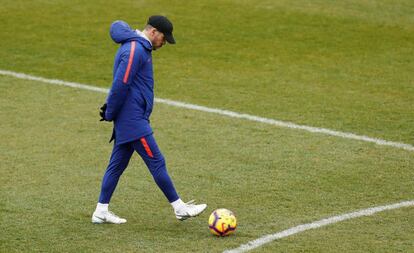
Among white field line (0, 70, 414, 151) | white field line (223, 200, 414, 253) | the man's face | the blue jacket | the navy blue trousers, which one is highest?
the man's face

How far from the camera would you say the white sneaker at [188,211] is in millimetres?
8547

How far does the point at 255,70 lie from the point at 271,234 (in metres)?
7.16

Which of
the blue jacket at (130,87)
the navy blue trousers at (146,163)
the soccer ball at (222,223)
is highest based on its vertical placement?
the blue jacket at (130,87)

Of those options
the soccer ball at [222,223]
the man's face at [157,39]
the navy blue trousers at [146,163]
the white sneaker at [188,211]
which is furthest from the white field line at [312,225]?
the man's face at [157,39]

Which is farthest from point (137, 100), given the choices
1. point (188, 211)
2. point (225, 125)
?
point (225, 125)

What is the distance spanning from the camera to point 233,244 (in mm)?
8047

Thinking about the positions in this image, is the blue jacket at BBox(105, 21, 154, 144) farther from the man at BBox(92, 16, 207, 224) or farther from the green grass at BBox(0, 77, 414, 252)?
the green grass at BBox(0, 77, 414, 252)

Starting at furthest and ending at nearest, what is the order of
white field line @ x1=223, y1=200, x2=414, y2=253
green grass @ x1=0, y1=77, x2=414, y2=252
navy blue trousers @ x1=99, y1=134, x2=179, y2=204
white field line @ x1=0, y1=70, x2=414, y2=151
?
white field line @ x1=0, y1=70, x2=414, y2=151, navy blue trousers @ x1=99, y1=134, x2=179, y2=204, green grass @ x1=0, y1=77, x2=414, y2=252, white field line @ x1=223, y1=200, x2=414, y2=253

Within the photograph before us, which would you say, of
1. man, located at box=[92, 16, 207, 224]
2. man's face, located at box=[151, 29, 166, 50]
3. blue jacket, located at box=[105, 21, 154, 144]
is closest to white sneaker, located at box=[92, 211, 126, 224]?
man, located at box=[92, 16, 207, 224]

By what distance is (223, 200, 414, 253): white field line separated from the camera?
7989mm

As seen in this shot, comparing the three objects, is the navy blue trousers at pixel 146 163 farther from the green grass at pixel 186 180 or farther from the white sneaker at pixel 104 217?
the green grass at pixel 186 180

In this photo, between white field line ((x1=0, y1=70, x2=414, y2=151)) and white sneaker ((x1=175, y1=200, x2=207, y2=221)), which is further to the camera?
white field line ((x1=0, y1=70, x2=414, y2=151))

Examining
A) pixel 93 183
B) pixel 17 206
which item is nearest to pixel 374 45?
pixel 93 183

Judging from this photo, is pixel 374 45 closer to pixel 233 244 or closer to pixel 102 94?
pixel 102 94
